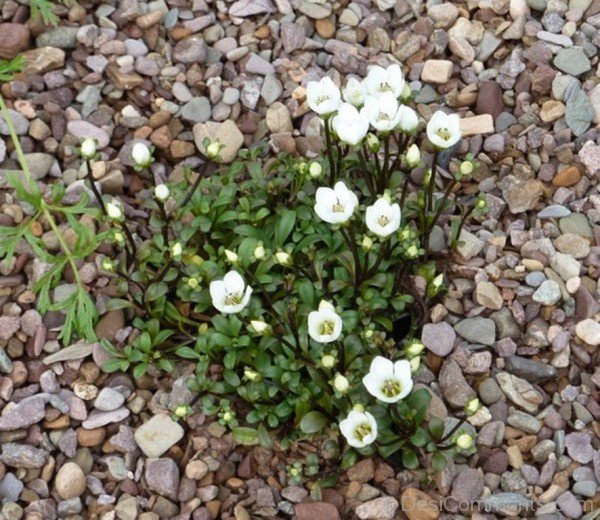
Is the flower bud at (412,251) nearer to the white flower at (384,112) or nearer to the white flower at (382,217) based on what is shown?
the white flower at (382,217)

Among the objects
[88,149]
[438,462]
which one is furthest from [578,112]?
[88,149]

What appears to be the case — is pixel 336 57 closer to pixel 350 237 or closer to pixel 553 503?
pixel 350 237

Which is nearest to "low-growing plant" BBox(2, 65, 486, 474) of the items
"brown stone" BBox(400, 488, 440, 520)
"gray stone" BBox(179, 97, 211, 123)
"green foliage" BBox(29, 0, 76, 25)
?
"brown stone" BBox(400, 488, 440, 520)

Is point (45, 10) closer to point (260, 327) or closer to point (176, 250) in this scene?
point (176, 250)

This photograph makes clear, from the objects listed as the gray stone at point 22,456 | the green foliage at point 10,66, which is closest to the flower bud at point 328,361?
the gray stone at point 22,456

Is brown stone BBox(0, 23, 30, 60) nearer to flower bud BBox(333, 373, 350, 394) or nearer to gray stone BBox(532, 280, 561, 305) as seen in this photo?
flower bud BBox(333, 373, 350, 394)
